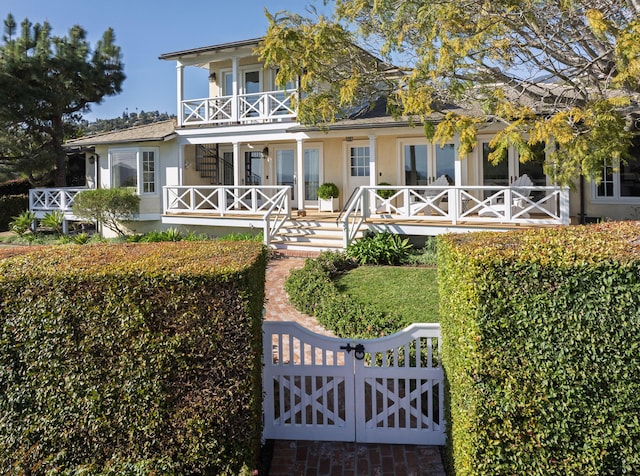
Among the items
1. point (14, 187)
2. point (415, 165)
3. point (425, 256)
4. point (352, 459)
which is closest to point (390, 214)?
point (425, 256)

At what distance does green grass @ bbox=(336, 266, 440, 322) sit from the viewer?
8562 millimetres

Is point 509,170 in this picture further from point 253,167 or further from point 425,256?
point 253,167

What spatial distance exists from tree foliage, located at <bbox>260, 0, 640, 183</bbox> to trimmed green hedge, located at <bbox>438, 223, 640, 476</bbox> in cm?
416

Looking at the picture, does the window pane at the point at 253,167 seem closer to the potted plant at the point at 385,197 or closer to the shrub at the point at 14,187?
the potted plant at the point at 385,197

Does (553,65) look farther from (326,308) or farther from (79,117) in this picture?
(79,117)

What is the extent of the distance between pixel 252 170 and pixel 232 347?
17.0 meters

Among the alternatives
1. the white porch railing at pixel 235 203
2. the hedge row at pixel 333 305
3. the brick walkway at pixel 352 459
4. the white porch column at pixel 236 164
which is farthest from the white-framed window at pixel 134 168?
the brick walkway at pixel 352 459

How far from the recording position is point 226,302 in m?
3.78

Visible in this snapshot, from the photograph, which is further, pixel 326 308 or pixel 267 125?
pixel 267 125

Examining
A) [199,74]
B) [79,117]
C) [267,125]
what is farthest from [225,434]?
[79,117]

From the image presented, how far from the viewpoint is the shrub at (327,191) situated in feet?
58.2

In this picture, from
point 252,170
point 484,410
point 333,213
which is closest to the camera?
point 484,410

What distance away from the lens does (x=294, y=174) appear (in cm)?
1950

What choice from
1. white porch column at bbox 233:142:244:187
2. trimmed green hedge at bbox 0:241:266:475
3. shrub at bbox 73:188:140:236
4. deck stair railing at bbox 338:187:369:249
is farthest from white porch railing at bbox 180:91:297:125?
trimmed green hedge at bbox 0:241:266:475
